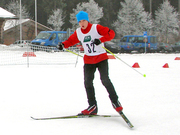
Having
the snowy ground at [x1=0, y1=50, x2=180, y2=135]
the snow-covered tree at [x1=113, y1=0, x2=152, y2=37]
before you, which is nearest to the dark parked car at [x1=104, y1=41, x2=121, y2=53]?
the snowy ground at [x1=0, y1=50, x2=180, y2=135]

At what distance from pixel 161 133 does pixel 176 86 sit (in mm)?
4198

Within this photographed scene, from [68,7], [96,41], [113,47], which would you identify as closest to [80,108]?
[96,41]

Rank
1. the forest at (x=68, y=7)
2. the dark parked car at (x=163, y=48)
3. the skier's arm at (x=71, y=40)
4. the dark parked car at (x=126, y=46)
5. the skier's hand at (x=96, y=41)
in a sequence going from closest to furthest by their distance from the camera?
the skier's hand at (x=96, y=41) → the skier's arm at (x=71, y=40) → the dark parked car at (x=126, y=46) → the dark parked car at (x=163, y=48) → the forest at (x=68, y=7)

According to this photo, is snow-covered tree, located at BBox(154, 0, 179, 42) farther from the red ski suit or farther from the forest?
the red ski suit

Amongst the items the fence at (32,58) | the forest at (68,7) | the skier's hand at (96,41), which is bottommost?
the fence at (32,58)

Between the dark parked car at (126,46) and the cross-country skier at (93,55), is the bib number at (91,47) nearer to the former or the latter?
the cross-country skier at (93,55)

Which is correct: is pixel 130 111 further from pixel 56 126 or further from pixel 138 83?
pixel 138 83

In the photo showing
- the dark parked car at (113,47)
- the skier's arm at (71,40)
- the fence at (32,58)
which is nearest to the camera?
the skier's arm at (71,40)

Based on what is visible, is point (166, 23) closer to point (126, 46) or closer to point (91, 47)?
point (126, 46)

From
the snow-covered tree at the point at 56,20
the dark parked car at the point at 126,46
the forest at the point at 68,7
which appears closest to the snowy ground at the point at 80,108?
the dark parked car at the point at 126,46

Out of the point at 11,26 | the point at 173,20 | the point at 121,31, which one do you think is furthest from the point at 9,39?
the point at 173,20

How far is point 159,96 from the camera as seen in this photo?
6.19 metres

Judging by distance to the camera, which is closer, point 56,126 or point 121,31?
point 56,126

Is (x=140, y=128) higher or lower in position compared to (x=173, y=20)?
lower
